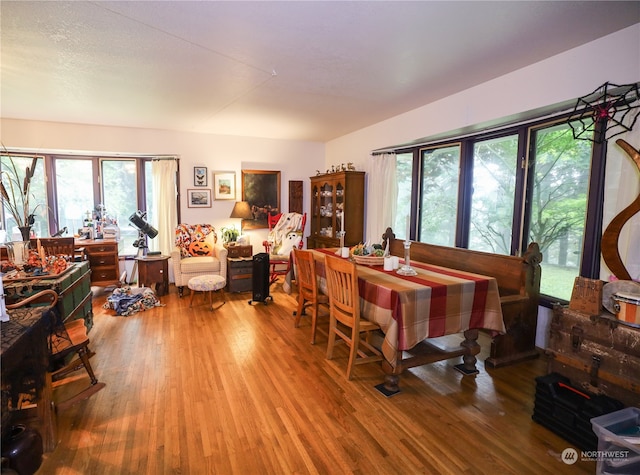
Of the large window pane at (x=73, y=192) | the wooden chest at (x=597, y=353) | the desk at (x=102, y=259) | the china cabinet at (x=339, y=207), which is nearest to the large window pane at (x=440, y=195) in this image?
the china cabinet at (x=339, y=207)

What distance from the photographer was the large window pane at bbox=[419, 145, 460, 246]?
402cm

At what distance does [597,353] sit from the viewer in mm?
2090

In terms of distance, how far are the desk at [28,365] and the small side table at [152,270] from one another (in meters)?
2.97

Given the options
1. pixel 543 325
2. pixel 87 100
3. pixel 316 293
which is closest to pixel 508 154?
pixel 543 325

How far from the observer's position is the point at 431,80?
10.0 ft

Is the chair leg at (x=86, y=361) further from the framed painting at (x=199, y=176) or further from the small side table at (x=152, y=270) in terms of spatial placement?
the framed painting at (x=199, y=176)

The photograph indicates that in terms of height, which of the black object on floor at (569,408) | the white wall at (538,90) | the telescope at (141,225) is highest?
the white wall at (538,90)

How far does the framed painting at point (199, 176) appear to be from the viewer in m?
5.39

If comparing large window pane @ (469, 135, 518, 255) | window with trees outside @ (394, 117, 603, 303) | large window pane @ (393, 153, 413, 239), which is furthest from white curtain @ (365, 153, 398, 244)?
large window pane @ (469, 135, 518, 255)

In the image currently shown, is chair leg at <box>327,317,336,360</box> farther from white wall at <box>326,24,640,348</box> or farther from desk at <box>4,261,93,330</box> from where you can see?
desk at <box>4,261,93,330</box>

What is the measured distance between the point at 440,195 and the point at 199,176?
3.71 m

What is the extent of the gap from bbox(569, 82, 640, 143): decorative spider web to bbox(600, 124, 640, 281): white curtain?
0.06 m

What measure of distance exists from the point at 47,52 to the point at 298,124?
2.87m

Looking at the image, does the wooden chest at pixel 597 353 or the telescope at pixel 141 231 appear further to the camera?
the telescope at pixel 141 231
